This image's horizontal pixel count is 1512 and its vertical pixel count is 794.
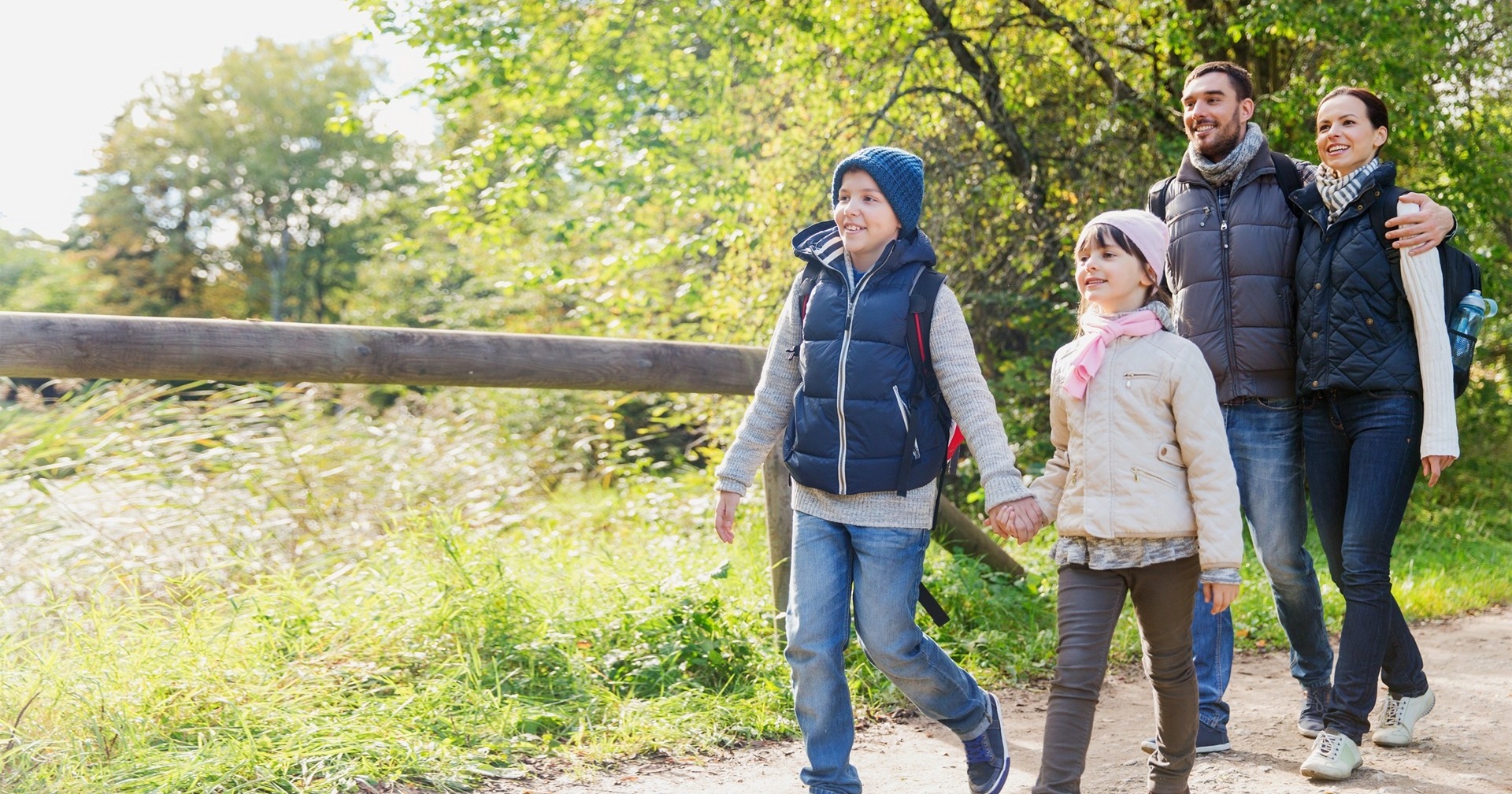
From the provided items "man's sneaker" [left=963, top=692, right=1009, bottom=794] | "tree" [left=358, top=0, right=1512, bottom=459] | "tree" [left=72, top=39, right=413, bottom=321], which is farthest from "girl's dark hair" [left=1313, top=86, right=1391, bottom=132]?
"tree" [left=72, top=39, right=413, bottom=321]

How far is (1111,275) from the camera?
9.24ft

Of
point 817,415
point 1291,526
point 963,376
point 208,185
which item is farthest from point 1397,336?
point 208,185

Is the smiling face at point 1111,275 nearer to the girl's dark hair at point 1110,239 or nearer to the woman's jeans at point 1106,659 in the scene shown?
the girl's dark hair at point 1110,239

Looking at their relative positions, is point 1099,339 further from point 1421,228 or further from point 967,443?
point 1421,228

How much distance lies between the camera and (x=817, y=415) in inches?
116

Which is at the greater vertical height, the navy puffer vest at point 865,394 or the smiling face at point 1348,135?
the smiling face at point 1348,135

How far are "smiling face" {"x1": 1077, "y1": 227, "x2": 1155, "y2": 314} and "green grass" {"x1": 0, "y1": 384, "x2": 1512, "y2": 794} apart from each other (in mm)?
1889

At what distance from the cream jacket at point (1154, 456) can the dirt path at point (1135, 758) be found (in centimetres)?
100

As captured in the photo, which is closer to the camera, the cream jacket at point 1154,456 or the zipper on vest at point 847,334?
the cream jacket at point 1154,456

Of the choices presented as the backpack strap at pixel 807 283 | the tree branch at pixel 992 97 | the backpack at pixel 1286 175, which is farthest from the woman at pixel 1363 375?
the tree branch at pixel 992 97

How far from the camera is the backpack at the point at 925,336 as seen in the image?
295cm

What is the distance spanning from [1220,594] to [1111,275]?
0.78 m

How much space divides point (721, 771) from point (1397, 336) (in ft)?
7.60

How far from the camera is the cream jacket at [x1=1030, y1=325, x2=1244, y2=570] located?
263 cm
